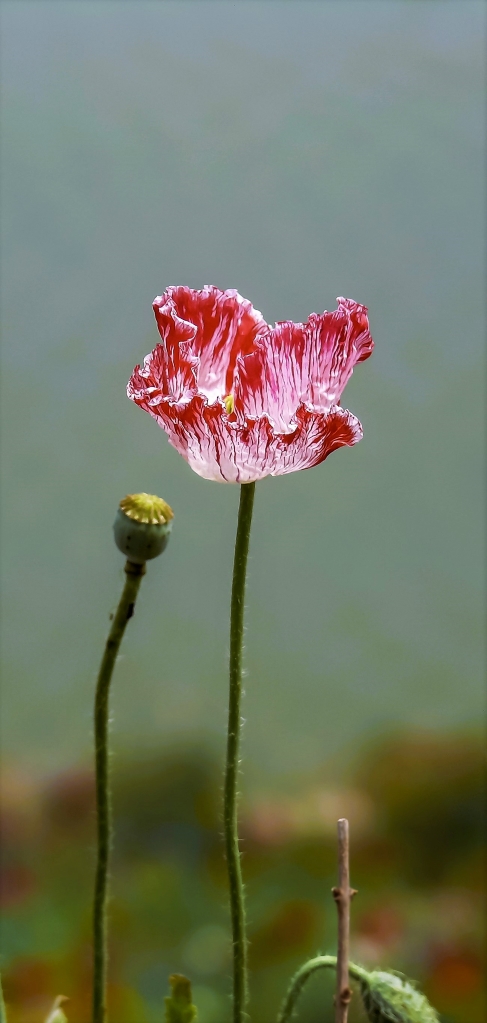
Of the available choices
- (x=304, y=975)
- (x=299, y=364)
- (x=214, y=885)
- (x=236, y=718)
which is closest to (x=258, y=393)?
(x=299, y=364)

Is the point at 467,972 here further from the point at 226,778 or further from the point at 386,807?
the point at 226,778

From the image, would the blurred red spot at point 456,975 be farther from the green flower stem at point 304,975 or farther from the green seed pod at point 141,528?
the green seed pod at point 141,528

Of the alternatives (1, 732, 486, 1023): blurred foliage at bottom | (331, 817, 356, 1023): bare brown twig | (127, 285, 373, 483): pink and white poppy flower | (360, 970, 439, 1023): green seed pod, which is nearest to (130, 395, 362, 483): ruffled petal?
(127, 285, 373, 483): pink and white poppy flower

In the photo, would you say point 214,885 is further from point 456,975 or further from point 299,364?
point 299,364

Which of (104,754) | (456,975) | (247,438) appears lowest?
(456,975)

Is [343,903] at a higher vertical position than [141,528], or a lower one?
lower

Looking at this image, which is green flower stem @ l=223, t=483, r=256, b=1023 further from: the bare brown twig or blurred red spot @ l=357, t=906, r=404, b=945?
blurred red spot @ l=357, t=906, r=404, b=945
